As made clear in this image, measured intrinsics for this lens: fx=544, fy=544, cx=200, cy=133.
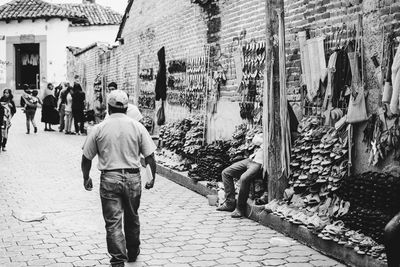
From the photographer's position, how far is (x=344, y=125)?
6.72 m

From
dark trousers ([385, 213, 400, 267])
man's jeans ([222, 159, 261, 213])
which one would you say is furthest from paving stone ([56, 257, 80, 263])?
dark trousers ([385, 213, 400, 267])

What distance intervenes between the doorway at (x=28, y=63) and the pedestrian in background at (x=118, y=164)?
107 feet

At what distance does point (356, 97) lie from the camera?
6.43 meters

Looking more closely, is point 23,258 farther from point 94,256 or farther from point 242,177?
point 242,177

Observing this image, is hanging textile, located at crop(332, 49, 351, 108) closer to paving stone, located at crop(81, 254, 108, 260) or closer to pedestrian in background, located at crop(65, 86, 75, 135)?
paving stone, located at crop(81, 254, 108, 260)

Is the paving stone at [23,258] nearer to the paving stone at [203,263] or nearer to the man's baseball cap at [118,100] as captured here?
the paving stone at [203,263]

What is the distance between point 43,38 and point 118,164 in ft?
107

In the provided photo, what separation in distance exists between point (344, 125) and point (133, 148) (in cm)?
279

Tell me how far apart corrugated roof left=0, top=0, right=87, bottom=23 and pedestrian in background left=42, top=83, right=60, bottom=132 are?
15.6 m

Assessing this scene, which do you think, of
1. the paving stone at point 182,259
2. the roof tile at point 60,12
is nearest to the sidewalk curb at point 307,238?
the paving stone at point 182,259

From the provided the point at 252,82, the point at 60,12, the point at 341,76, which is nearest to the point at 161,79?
the point at 252,82

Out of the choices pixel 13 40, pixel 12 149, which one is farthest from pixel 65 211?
pixel 13 40

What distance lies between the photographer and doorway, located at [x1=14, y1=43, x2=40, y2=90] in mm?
36344

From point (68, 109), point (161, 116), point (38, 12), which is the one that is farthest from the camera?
point (38, 12)
